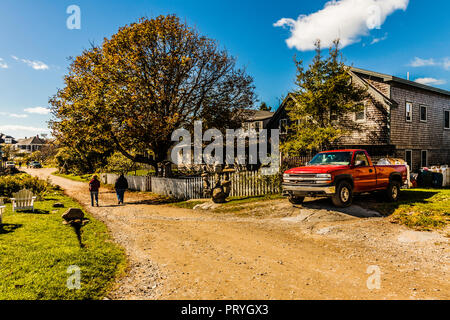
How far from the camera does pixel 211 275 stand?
5242 mm

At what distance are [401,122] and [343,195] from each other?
13.0 m

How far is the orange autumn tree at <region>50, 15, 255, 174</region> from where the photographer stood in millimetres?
16719

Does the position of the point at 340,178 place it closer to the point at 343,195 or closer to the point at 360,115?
the point at 343,195

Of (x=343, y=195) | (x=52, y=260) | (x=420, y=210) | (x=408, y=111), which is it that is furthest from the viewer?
(x=408, y=111)

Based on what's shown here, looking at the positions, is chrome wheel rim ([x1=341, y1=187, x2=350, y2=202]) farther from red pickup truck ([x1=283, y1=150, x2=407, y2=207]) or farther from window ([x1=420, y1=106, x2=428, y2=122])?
window ([x1=420, y1=106, x2=428, y2=122])

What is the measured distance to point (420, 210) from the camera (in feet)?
33.1

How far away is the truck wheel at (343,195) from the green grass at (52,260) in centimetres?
783

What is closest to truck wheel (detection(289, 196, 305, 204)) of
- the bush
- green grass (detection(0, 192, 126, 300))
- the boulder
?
green grass (detection(0, 192, 126, 300))

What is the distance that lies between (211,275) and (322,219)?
240 inches

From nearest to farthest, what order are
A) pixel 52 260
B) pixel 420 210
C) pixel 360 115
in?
pixel 52 260
pixel 420 210
pixel 360 115

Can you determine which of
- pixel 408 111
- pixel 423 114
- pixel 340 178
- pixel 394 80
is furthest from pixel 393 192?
pixel 423 114

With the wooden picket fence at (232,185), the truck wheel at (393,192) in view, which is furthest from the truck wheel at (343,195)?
the wooden picket fence at (232,185)

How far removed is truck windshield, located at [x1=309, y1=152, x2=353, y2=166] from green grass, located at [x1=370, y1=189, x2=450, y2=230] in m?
2.28

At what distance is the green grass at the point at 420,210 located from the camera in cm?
873
